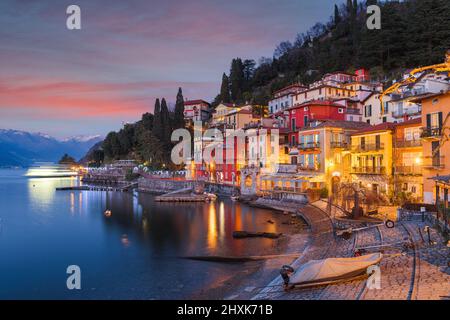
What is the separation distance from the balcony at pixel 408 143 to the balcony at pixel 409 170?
6.94ft

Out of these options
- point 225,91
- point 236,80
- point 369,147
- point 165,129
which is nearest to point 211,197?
point 369,147

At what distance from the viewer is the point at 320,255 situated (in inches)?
833

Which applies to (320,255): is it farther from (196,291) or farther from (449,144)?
(449,144)

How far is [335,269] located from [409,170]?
23.2m

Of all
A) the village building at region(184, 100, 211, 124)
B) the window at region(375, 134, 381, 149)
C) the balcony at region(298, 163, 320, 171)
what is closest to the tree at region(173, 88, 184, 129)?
the village building at region(184, 100, 211, 124)

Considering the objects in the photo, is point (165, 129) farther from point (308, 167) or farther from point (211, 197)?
point (308, 167)

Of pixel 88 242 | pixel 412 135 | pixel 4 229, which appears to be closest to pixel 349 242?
pixel 412 135

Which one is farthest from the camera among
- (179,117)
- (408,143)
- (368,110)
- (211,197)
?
(179,117)

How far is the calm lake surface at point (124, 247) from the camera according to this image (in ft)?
66.8

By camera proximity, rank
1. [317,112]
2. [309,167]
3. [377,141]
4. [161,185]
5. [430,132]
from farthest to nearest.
→ [161,185], [317,112], [309,167], [377,141], [430,132]

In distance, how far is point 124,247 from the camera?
30.2 meters

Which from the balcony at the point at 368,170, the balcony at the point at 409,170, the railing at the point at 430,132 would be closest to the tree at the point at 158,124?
the balcony at the point at 368,170

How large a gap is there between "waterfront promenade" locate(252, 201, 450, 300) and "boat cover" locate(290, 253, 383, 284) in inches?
13.7
